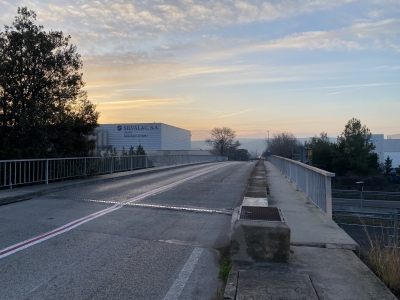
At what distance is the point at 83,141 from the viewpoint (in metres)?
19.4

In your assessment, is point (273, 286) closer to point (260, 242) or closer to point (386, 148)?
point (260, 242)

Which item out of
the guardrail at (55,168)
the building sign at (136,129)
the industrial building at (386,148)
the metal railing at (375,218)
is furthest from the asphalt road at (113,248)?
the industrial building at (386,148)

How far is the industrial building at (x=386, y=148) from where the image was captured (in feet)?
256

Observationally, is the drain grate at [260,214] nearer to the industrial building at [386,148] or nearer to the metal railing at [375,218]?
the metal railing at [375,218]

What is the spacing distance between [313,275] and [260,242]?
88 cm

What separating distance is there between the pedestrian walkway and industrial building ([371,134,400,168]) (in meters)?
77.6

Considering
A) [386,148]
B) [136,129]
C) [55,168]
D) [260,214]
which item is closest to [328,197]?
[260,214]

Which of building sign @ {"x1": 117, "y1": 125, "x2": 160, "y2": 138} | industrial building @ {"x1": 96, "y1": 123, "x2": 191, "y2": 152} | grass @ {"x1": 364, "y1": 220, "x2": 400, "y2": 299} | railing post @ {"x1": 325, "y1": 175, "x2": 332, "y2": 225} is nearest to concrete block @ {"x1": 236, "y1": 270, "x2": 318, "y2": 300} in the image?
grass @ {"x1": 364, "y1": 220, "x2": 400, "y2": 299}

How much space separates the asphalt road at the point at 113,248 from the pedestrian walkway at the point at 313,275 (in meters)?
0.57

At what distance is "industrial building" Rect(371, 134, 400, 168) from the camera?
256 feet

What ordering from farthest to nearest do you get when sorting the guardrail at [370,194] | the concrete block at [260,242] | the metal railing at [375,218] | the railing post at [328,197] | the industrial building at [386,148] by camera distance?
the industrial building at [386,148] → the guardrail at [370,194] → the railing post at [328,197] → the metal railing at [375,218] → the concrete block at [260,242]

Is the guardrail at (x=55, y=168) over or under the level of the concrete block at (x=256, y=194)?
over

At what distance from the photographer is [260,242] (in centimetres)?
554

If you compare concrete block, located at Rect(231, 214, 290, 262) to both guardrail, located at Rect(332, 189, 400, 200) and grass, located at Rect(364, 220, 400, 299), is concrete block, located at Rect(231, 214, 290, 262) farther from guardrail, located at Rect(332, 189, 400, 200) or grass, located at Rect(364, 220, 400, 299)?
guardrail, located at Rect(332, 189, 400, 200)
